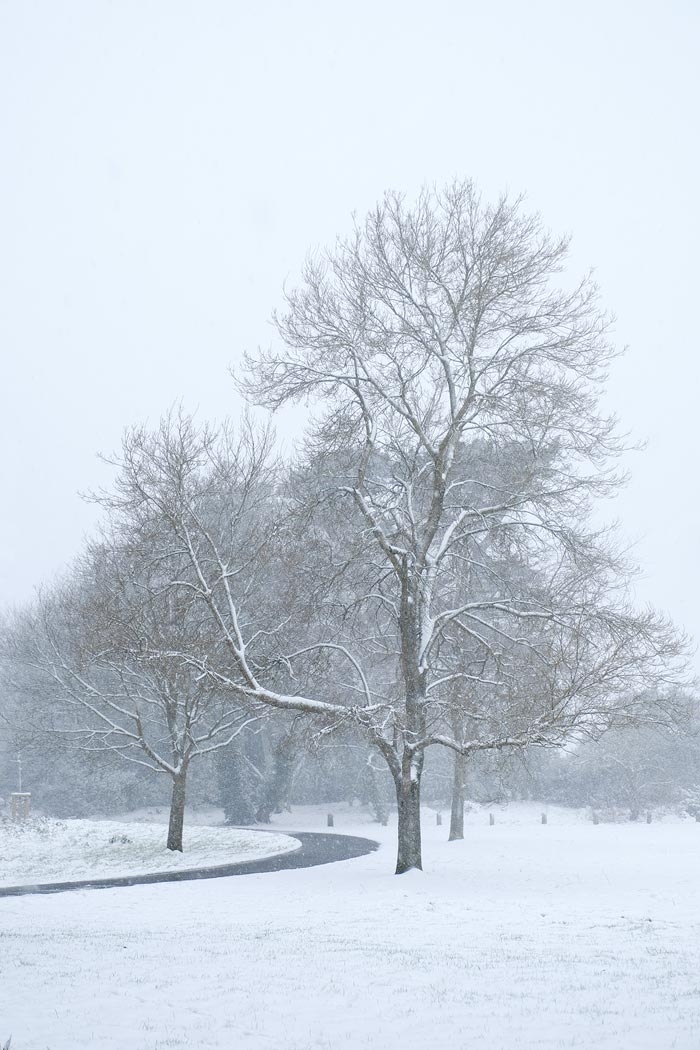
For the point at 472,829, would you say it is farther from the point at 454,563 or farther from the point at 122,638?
the point at 122,638

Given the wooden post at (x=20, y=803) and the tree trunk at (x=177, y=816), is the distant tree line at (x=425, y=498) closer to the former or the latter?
the tree trunk at (x=177, y=816)

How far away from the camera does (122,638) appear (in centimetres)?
2008

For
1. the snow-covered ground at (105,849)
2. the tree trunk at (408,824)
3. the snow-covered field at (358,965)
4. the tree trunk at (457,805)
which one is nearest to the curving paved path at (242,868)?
the snow-covered ground at (105,849)

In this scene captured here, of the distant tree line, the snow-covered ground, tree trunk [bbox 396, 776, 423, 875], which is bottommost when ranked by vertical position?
the snow-covered ground

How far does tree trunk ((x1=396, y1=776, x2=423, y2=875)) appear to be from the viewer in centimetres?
1783

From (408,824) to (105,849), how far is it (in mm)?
11758

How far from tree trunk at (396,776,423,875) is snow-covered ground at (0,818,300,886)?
6.32 meters

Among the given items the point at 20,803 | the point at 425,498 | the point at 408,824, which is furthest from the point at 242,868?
the point at 20,803

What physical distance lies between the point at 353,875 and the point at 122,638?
7324 mm

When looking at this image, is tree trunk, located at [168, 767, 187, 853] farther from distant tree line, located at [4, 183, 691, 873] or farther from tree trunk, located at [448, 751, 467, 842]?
tree trunk, located at [448, 751, 467, 842]

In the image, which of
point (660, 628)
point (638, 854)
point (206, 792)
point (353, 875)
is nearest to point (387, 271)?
point (660, 628)

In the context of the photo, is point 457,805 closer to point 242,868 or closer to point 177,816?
point 177,816

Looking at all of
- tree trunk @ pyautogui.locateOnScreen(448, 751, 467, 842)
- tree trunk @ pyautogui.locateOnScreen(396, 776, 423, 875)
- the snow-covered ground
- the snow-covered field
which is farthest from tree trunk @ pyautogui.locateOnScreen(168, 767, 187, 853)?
tree trunk @ pyautogui.locateOnScreen(448, 751, 467, 842)

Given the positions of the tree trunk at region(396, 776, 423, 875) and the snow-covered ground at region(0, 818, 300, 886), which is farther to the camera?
the snow-covered ground at region(0, 818, 300, 886)
